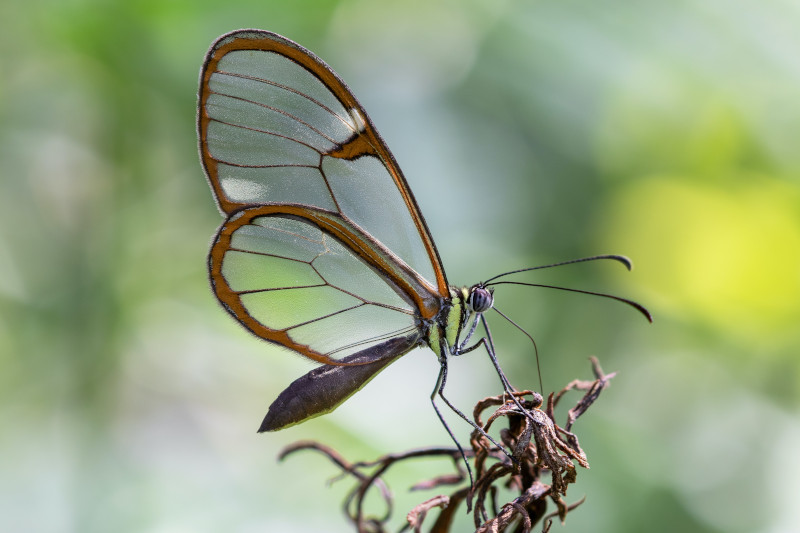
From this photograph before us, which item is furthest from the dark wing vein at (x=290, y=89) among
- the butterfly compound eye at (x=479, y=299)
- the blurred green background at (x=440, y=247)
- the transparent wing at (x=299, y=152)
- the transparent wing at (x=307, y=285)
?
the blurred green background at (x=440, y=247)

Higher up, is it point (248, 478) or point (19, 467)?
point (19, 467)

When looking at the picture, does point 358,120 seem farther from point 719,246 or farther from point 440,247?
point 719,246

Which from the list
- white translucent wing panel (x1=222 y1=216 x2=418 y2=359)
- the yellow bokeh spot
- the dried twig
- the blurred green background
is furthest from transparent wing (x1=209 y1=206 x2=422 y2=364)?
the yellow bokeh spot

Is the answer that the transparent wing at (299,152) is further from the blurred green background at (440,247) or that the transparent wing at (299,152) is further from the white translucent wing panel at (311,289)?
the blurred green background at (440,247)

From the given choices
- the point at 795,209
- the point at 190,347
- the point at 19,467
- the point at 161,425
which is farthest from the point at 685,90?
the point at 19,467

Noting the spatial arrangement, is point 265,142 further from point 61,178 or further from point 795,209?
point 795,209

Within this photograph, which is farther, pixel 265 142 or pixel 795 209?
pixel 795 209
